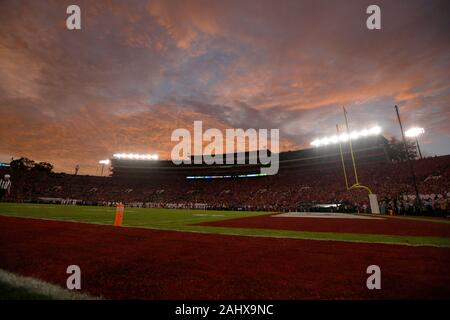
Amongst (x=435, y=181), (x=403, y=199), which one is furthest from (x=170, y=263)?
(x=435, y=181)

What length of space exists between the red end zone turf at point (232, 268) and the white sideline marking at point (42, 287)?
166 millimetres

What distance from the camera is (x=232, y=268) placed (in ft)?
12.7

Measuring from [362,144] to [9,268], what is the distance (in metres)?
50.7

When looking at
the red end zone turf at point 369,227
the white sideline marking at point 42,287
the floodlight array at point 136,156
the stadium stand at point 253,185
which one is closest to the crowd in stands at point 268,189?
the stadium stand at point 253,185

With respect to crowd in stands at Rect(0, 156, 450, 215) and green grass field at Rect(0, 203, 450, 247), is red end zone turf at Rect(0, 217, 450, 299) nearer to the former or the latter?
green grass field at Rect(0, 203, 450, 247)

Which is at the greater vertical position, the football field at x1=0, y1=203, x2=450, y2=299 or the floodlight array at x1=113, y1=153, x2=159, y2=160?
the floodlight array at x1=113, y1=153, x2=159, y2=160

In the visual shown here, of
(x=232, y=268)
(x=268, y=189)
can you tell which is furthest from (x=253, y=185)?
(x=232, y=268)

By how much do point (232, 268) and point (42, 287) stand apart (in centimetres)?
259

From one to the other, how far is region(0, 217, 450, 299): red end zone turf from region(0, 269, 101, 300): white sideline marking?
166mm

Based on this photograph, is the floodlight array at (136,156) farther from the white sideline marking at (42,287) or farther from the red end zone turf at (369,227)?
the white sideline marking at (42,287)

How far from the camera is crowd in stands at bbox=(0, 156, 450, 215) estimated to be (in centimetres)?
2779

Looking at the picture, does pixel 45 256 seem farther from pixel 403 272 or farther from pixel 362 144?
pixel 362 144

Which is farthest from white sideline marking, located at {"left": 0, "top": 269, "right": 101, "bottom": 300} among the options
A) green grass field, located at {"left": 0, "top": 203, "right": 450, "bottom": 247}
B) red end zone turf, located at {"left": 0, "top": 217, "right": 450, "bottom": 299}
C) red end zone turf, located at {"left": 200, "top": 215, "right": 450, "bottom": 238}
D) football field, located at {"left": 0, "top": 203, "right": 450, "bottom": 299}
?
red end zone turf, located at {"left": 200, "top": 215, "right": 450, "bottom": 238}

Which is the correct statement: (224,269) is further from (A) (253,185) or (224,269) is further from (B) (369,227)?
(A) (253,185)
